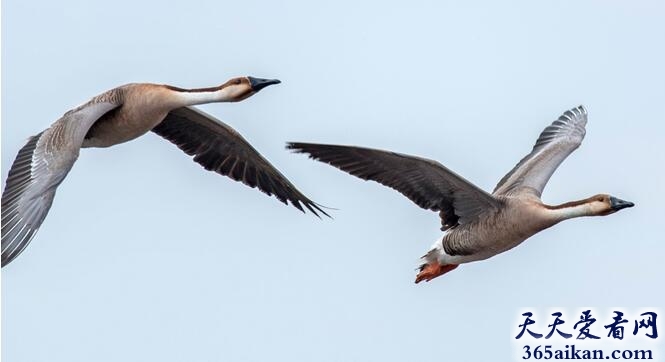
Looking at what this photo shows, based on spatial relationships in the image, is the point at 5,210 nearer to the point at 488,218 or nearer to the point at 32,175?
the point at 32,175

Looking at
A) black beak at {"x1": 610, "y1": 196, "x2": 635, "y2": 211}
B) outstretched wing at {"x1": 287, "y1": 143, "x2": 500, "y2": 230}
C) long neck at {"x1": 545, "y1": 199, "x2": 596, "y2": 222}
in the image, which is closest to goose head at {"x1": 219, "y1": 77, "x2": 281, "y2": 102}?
outstretched wing at {"x1": 287, "y1": 143, "x2": 500, "y2": 230}

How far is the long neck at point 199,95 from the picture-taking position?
15.0m

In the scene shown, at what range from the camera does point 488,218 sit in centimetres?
1597

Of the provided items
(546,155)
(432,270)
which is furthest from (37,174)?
(546,155)

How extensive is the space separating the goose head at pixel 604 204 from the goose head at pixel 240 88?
3.25 meters

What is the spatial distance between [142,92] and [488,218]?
330 centimetres

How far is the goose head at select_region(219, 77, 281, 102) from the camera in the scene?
14.9 m

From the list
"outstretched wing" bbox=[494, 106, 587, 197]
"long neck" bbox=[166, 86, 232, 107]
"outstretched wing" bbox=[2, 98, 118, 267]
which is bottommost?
"outstretched wing" bbox=[2, 98, 118, 267]

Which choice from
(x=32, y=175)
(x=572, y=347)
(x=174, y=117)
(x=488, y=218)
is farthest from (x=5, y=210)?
(x=572, y=347)

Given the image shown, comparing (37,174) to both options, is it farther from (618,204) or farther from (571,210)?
(618,204)

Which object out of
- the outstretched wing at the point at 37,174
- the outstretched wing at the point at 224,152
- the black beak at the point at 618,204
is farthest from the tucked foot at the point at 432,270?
the outstretched wing at the point at 37,174

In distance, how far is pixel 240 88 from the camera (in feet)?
49.1

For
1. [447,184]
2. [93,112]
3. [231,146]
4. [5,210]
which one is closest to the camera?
[5,210]

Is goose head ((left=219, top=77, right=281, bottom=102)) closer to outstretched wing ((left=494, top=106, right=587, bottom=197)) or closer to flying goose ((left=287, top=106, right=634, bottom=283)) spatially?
flying goose ((left=287, top=106, right=634, bottom=283))
